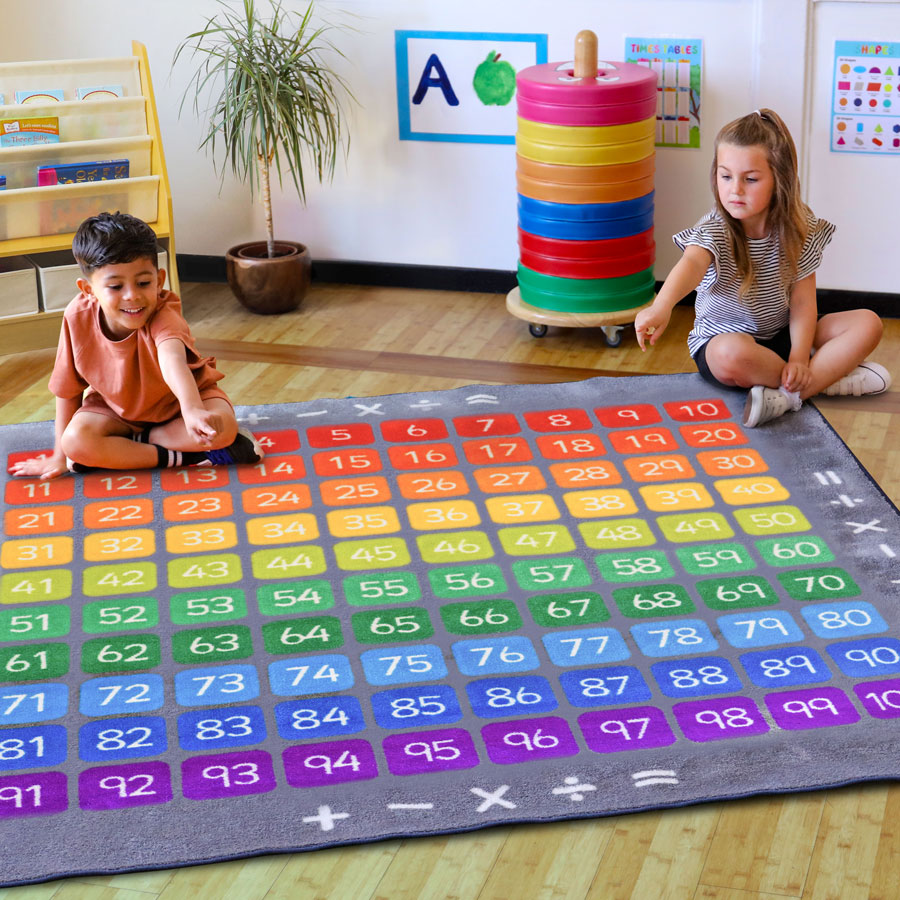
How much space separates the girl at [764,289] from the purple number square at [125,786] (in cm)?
135

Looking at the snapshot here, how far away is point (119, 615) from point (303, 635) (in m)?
0.30

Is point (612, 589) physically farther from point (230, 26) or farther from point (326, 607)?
point (230, 26)

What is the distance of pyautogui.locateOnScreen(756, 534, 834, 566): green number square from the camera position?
6.55ft

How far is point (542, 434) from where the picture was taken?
2469 mm

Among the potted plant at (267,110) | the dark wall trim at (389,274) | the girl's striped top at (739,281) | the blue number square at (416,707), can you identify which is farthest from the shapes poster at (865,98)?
the blue number square at (416,707)

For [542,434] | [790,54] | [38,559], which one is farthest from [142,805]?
[790,54]

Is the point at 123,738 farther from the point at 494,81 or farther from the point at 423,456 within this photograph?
the point at 494,81

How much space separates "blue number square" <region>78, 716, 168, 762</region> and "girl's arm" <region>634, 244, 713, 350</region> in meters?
1.16

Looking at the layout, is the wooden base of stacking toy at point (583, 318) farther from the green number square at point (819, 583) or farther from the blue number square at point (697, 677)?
the blue number square at point (697, 677)

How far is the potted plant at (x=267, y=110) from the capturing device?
10.1 feet

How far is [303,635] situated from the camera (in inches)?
72.2

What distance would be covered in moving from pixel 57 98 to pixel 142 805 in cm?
207

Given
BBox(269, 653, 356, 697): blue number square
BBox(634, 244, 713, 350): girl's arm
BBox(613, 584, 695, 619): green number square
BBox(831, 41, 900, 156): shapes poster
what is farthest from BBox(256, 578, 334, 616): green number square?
BBox(831, 41, 900, 156): shapes poster

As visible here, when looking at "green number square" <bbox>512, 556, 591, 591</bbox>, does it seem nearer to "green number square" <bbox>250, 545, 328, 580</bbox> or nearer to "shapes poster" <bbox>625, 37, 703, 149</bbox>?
"green number square" <bbox>250, 545, 328, 580</bbox>
